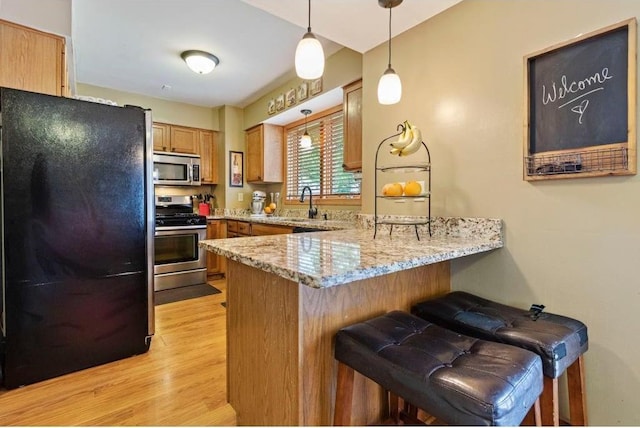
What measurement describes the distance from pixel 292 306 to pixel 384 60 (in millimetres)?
1854

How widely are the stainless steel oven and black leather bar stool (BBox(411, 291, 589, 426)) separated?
10.0 feet

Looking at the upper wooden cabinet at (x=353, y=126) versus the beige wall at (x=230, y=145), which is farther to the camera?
the beige wall at (x=230, y=145)

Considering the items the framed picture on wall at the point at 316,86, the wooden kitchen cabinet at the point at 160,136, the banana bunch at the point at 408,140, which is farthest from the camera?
the wooden kitchen cabinet at the point at 160,136

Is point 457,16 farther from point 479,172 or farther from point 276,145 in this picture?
point 276,145

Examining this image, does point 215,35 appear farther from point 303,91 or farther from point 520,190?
point 520,190

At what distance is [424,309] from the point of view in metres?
1.40

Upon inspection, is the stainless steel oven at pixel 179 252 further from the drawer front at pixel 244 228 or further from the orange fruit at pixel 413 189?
the orange fruit at pixel 413 189

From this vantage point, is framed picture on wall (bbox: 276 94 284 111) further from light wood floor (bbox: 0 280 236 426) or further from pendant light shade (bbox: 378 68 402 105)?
light wood floor (bbox: 0 280 236 426)

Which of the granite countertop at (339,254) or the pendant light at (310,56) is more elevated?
the pendant light at (310,56)

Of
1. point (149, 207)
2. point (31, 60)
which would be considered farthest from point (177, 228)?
point (31, 60)

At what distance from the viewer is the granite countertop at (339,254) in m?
0.91

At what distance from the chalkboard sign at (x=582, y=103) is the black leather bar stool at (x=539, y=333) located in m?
0.65

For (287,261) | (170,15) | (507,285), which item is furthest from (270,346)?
(170,15)

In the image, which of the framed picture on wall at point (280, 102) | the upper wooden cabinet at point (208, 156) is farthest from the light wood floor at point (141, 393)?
A: the upper wooden cabinet at point (208, 156)
